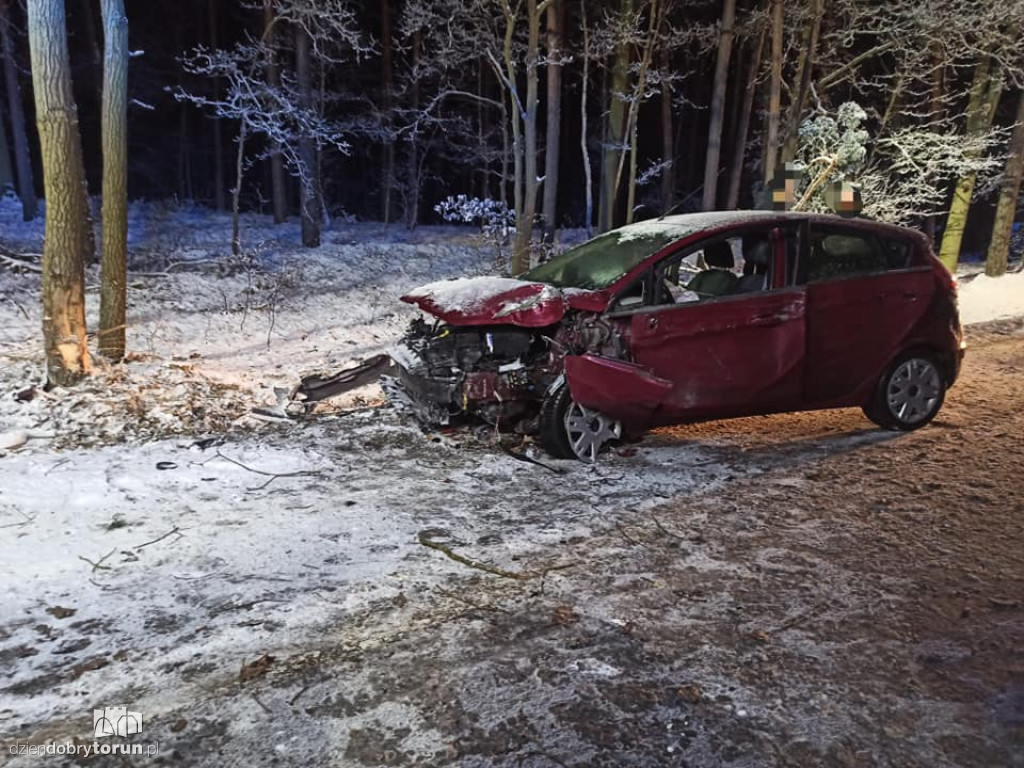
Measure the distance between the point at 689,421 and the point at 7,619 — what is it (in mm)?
4493

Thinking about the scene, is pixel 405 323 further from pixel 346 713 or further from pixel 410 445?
pixel 346 713

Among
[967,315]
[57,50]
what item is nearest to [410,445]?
[57,50]

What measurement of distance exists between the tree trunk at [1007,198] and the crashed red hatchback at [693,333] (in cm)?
1286

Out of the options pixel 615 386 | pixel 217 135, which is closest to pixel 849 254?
pixel 615 386

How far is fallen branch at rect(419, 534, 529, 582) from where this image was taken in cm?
374

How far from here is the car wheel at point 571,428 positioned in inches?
210

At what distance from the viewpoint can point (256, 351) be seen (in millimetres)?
10477

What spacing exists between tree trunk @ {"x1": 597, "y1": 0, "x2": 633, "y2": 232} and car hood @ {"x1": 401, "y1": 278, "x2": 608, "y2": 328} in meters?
13.6

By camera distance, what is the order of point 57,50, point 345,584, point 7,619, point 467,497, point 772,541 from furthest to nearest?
point 57,50
point 467,497
point 772,541
point 345,584
point 7,619

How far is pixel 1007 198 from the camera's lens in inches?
Result: 634

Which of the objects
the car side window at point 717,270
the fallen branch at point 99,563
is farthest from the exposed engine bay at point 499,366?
the fallen branch at point 99,563

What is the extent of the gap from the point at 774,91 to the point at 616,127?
4382 millimetres

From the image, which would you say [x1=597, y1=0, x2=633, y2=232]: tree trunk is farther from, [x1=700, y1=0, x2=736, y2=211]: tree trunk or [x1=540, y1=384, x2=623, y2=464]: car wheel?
[x1=540, y1=384, x2=623, y2=464]: car wheel

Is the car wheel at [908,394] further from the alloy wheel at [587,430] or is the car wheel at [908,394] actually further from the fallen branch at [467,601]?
the fallen branch at [467,601]
